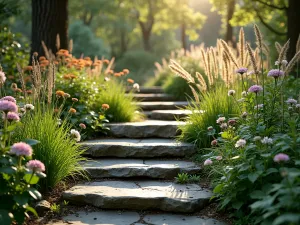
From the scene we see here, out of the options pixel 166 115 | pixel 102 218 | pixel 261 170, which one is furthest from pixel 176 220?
pixel 166 115

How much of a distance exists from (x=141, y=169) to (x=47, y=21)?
395 cm

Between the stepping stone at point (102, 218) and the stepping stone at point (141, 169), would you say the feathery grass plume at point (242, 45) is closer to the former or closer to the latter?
the stepping stone at point (141, 169)

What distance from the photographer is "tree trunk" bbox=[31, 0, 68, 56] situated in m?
7.19

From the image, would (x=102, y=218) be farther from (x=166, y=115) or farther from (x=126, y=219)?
(x=166, y=115)

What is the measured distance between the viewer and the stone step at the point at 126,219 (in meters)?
3.54

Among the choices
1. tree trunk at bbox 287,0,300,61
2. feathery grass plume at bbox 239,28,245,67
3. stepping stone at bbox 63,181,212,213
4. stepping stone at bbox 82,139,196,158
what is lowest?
stepping stone at bbox 63,181,212,213

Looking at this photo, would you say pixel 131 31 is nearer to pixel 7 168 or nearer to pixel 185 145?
pixel 185 145

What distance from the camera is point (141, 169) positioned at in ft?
14.6

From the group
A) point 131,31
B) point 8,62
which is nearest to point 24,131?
point 8,62

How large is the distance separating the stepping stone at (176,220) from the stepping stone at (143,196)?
0.08 meters

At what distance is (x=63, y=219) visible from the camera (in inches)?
143

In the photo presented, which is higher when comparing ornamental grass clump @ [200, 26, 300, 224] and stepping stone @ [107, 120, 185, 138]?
ornamental grass clump @ [200, 26, 300, 224]

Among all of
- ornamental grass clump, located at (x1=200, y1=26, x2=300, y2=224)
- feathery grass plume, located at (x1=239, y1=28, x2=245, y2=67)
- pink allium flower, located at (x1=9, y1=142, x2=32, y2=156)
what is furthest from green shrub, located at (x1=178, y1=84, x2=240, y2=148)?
pink allium flower, located at (x1=9, y1=142, x2=32, y2=156)

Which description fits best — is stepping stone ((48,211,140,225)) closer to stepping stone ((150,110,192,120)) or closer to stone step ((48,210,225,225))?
stone step ((48,210,225,225))
